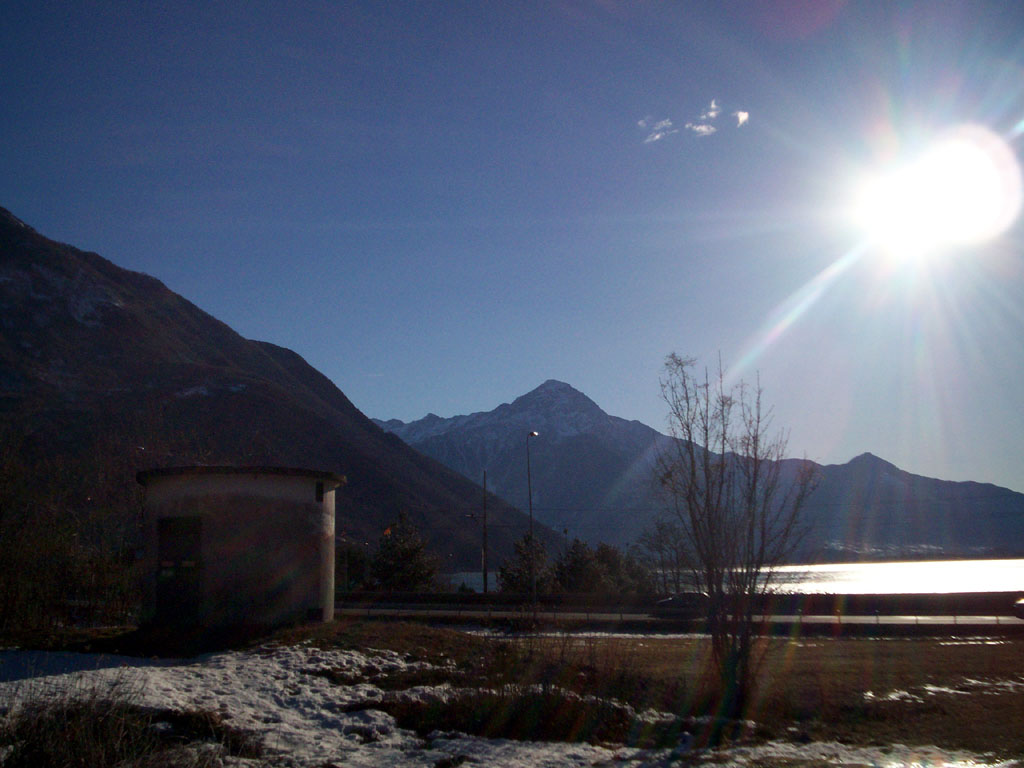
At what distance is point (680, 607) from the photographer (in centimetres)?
3922

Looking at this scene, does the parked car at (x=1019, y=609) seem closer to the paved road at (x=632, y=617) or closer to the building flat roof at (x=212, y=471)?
the paved road at (x=632, y=617)

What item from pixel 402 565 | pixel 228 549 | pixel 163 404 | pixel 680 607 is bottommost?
pixel 680 607

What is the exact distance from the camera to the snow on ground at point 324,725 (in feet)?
31.9

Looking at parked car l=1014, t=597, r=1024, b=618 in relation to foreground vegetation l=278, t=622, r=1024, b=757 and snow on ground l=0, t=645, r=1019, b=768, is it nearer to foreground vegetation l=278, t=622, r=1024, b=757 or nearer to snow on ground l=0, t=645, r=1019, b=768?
foreground vegetation l=278, t=622, r=1024, b=757

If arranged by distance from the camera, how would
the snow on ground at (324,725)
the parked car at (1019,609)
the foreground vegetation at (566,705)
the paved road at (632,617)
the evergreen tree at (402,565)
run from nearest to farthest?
the foreground vegetation at (566,705) < the snow on ground at (324,725) < the paved road at (632,617) < the parked car at (1019,609) < the evergreen tree at (402,565)

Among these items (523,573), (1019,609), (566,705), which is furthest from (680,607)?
(566,705)

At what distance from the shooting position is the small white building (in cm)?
1730

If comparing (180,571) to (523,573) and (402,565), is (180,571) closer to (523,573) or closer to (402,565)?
(523,573)

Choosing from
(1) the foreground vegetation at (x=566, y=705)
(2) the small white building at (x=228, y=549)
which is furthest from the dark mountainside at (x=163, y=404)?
(1) the foreground vegetation at (x=566, y=705)

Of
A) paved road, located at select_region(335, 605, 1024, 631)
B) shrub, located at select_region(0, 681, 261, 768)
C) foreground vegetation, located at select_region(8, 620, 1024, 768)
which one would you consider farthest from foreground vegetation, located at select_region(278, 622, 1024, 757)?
paved road, located at select_region(335, 605, 1024, 631)

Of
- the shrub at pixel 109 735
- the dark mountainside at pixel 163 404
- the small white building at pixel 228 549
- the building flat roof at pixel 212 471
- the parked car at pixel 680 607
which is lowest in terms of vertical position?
the parked car at pixel 680 607

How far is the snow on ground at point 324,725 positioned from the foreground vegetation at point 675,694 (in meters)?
0.60

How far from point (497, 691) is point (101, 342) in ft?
443

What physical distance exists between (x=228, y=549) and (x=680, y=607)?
27780 millimetres
